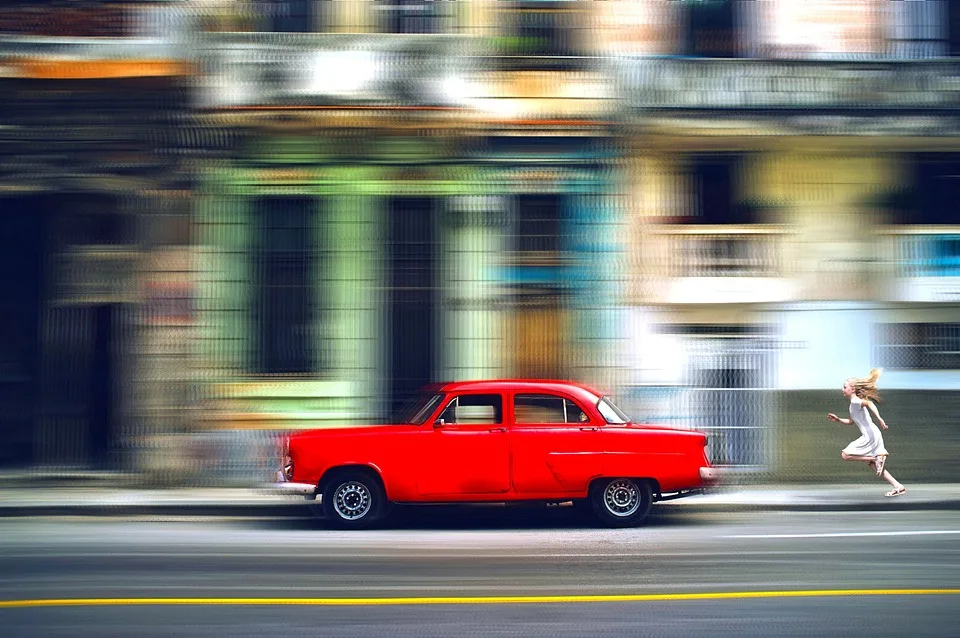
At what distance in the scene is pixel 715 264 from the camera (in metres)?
16.8

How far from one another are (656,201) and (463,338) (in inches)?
136

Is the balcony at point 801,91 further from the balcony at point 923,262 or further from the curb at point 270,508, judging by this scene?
the curb at point 270,508

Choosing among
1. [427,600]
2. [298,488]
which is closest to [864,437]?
[298,488]

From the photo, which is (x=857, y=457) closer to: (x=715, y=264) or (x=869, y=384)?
(x=869, y=384)

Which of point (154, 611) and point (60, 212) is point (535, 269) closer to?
point (60, 212)

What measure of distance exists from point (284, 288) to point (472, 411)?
5.93 meters

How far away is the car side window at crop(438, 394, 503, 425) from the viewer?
456 inches

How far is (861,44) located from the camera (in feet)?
55.7

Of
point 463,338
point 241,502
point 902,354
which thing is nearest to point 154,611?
point 241,502

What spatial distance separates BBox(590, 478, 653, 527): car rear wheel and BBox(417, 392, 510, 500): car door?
1053 mm

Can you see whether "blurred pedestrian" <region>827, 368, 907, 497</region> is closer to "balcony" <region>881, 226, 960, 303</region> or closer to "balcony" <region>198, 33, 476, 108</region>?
"balcony" <region>881, 226, 960, 303</region>

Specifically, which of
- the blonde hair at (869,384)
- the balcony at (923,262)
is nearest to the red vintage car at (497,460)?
the blonde hair at (869,384)

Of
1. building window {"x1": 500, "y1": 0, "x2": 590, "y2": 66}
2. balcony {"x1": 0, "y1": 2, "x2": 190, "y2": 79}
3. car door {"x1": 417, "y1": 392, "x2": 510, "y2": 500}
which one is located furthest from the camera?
building window {"x1": 500, "y1": 0, "x2": 590, "y2": 66}

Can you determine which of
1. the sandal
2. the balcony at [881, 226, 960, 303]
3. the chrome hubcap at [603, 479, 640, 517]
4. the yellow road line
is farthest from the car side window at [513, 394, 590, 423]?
the balcony at [881, 226, 960, 303]
